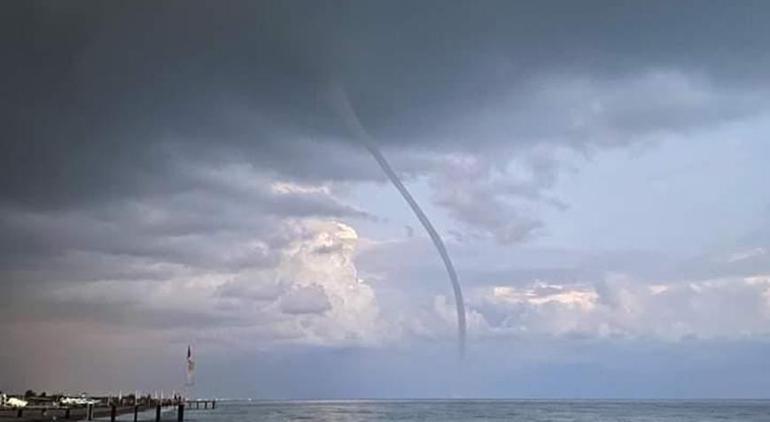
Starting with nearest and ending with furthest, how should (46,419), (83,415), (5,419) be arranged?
(5,419), (46,419), (83,415)

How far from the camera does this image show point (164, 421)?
19350 centimetres

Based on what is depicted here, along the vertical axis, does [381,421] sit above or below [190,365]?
below

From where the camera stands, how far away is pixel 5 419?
13162 cm

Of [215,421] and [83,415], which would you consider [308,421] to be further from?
[83,415]

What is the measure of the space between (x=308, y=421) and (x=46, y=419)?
69.5m

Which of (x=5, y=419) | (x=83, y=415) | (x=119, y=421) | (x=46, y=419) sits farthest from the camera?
(x=119, y=421)

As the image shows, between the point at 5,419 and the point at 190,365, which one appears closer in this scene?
the point at 5,419

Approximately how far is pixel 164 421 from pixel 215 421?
11.5 metres

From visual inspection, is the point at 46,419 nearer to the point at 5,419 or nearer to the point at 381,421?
the point at 5,419

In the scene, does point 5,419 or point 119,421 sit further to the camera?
point 119,421

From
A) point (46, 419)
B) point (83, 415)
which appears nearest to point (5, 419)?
point (46, 419)

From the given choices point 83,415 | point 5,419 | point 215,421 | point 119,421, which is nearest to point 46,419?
point 5,419

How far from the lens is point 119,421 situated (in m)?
188

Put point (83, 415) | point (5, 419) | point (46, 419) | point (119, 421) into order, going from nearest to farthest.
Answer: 1. point (5, 419)
2. point (46, 419)
3. point (83, 415)
4. point (119, 421)
